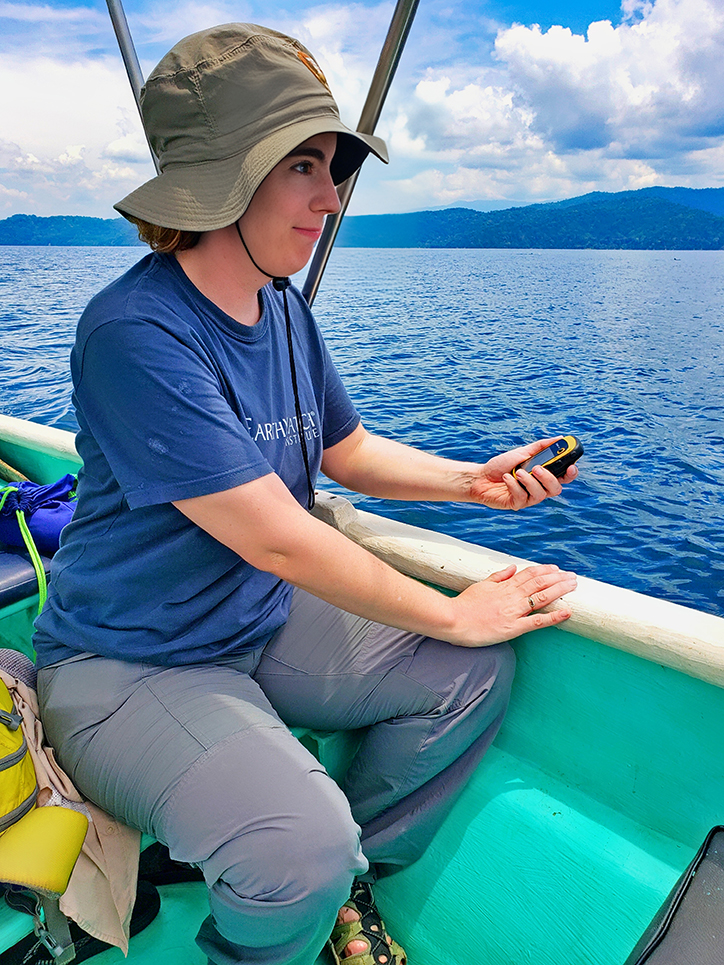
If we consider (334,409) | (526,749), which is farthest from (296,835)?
(334,409)

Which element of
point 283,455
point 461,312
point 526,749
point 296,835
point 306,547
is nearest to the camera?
point 296,835

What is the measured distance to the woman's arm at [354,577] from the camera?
882 mm

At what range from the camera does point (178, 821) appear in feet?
2.71

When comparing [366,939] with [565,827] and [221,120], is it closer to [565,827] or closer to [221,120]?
[565,827]

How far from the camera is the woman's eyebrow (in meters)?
0.92

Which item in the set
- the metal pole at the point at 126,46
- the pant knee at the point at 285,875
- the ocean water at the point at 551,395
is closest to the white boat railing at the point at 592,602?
the pant knee at the point at 285,875

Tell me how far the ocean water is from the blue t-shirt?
5.18 metres

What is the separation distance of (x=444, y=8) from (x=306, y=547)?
623 cm

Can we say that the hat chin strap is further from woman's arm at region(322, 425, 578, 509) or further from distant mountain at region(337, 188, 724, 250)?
distant mountain at region(337, 188, 724, 250)

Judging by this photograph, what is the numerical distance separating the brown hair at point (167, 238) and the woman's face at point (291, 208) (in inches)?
3.2

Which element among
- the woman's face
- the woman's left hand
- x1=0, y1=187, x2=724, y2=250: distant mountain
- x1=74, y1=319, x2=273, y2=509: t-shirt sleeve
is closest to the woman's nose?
the woman's face

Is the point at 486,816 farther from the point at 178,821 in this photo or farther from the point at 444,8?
the point at 444,8

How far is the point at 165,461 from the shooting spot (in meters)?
0.85

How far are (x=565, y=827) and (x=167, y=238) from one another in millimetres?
1080
